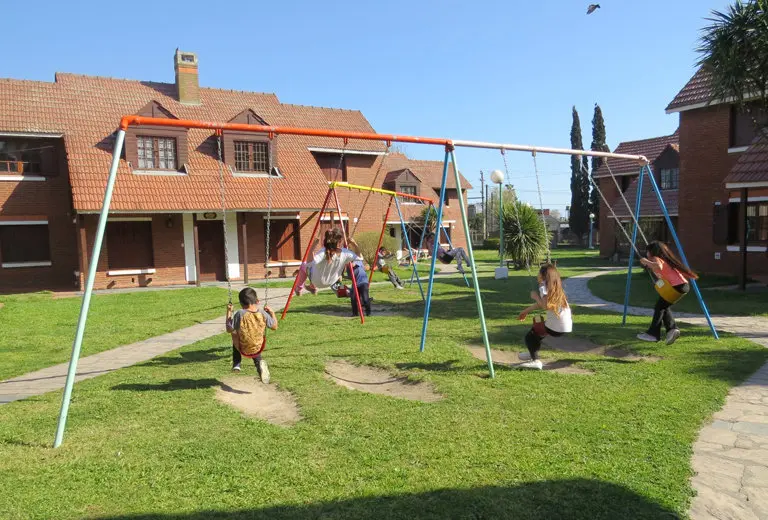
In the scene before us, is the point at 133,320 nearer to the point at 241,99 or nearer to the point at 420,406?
the point at 420,406

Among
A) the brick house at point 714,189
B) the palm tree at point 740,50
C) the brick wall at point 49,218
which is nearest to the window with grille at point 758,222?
the brick house at point 714,189

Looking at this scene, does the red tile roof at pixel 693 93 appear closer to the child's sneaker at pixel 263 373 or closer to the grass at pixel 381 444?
the grass at pixel 381 444

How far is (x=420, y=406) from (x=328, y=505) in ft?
7.58

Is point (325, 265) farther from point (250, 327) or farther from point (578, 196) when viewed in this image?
point (578, 196)

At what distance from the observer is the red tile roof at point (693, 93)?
20.2m

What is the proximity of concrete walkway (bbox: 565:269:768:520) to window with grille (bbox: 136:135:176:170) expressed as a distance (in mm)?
21741

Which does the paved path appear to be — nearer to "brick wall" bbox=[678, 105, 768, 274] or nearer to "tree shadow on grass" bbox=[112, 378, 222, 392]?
"tree shadow on grass" bbox=[112, 378, 222, 392]

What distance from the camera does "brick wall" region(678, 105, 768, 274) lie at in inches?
778

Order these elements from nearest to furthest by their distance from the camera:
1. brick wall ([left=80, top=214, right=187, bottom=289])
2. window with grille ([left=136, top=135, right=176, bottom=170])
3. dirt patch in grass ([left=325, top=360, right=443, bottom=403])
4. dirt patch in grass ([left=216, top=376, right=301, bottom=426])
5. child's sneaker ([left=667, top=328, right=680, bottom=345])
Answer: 1. dirt patch in grass ([left=216, top=376, right=301, bottom=426])
2. dirt patch in grass ([left=325, top=360, right=443, bottom=403])
3. child's sneaker ([left=667, top=328, right=680, bottom=345])
4. brick wall ([left=80, top=214, right=187, bottom=289])
5. window with grille ([left=136, top=135, right=176, bottom=170])

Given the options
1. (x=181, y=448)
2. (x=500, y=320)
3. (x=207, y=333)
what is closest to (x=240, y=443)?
(x=181, y=448)

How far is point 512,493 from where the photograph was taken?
384 centimetres

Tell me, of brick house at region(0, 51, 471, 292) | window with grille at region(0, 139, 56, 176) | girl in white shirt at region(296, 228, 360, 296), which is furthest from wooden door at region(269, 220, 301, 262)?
girl in white shirt at region(296, 228, 360, 296)

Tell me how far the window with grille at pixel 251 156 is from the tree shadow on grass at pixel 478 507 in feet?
73.5

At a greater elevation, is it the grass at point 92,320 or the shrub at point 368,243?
the shrub at point 368,243
